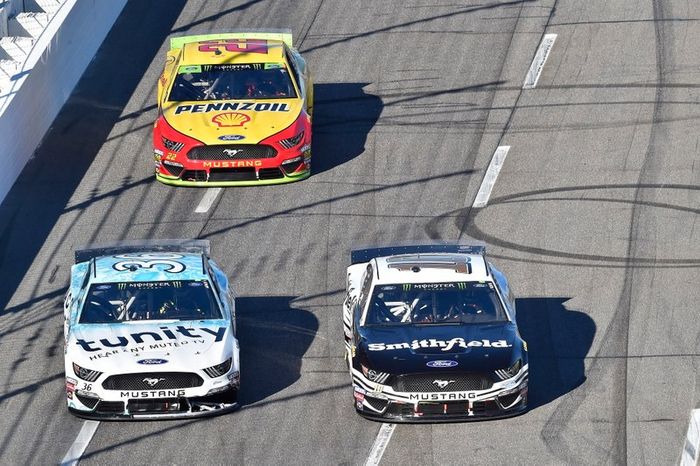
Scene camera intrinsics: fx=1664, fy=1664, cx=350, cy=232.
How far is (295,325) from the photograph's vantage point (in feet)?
65.8

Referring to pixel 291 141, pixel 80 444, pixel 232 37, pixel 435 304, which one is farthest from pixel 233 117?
pixel 80 444

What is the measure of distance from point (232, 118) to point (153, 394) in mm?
7527

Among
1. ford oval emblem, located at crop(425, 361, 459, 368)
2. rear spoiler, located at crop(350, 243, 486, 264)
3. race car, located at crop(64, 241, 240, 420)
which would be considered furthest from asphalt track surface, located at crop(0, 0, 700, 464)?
rear spoiler, located at crop(350, 243, 486, 264)

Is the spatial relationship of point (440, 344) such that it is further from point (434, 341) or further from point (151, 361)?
point (151, 361)

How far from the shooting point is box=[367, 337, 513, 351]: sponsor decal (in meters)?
17.4

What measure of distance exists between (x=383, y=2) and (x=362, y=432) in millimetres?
15539

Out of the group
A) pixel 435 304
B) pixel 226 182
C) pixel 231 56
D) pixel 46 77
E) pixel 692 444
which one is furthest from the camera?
pixel 46 77

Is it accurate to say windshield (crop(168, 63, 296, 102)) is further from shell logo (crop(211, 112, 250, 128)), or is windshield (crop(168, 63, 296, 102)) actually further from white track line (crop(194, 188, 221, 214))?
white track line (crop(194, 188, 221, 214))

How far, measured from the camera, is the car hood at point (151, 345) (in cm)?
1728

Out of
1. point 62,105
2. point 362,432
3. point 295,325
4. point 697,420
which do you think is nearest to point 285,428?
point 362,432

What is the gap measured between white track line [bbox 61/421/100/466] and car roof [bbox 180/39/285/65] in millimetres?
8747

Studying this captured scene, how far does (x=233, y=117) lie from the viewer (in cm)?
2394

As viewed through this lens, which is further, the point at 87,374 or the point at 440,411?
the point at 87,374

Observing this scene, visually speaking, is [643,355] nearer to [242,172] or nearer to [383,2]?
[242,172]
